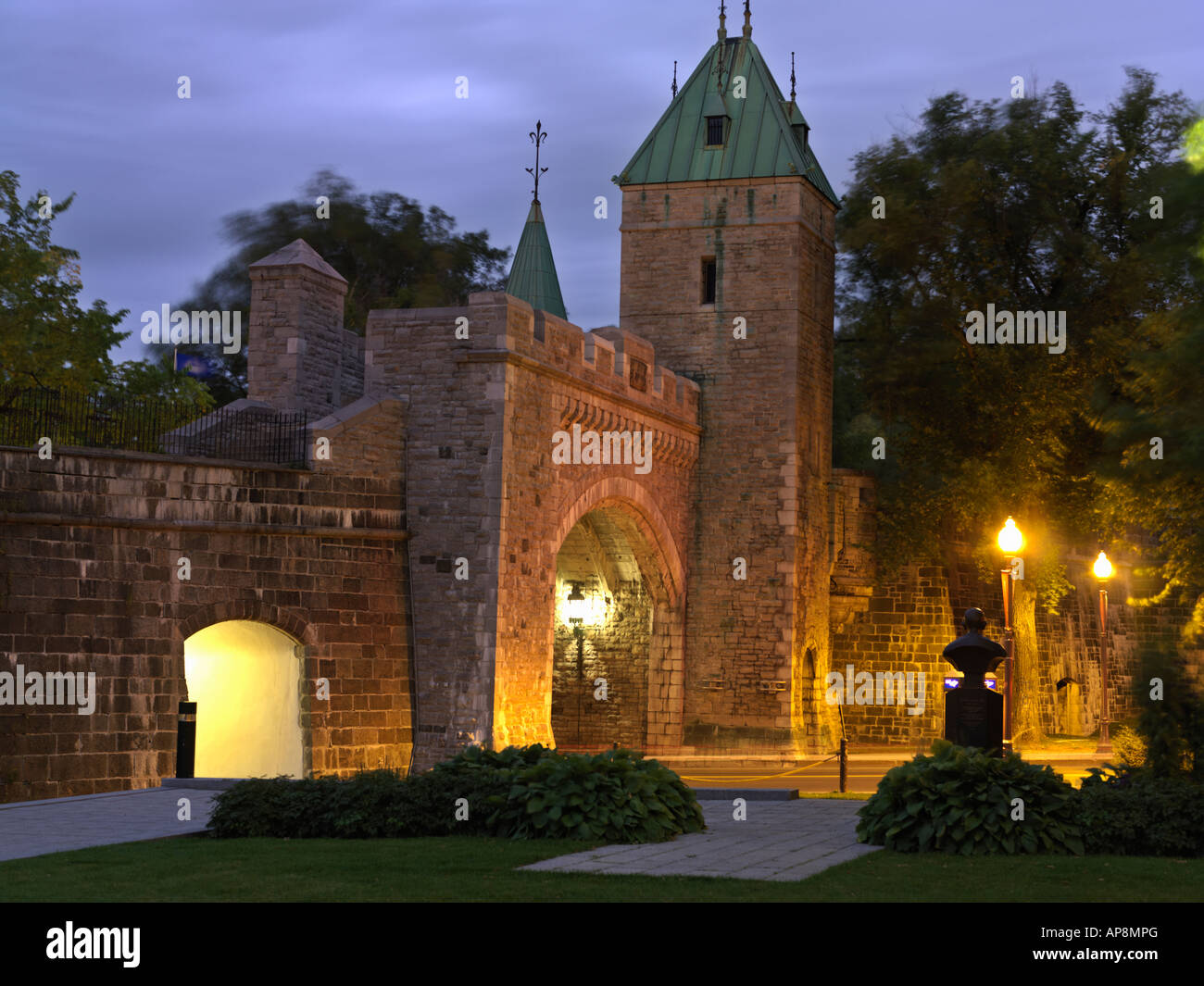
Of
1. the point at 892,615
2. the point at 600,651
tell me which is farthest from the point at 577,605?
the point at 892,615

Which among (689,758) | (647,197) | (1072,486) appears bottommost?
(689,758)

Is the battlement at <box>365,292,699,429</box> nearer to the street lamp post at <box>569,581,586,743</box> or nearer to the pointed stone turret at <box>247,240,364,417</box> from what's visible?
the pointed stone turret at <box>247,240,364,417</box>

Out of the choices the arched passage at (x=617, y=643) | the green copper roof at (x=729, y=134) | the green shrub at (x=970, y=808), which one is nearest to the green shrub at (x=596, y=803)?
the green shrub at (x=970, y=808)

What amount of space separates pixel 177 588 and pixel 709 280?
13909 millimetres

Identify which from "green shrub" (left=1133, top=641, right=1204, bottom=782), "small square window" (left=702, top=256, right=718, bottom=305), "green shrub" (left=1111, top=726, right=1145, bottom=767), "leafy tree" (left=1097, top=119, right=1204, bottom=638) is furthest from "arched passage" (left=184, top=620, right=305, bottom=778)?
"small square window" (left=702, top=256, right=718, bottom=305)

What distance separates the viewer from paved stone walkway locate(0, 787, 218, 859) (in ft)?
38.7

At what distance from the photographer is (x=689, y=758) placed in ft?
92.5

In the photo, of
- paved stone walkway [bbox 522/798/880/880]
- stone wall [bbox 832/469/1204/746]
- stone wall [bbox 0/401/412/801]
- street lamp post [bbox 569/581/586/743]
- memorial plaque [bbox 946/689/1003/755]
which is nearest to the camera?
paved stone walkway [bbox 522/798/880/880]

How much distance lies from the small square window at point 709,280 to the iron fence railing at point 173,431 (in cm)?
958

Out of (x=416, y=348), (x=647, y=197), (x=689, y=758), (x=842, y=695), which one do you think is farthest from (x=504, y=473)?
(x=842, y=695)

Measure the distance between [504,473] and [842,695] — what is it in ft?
43.0

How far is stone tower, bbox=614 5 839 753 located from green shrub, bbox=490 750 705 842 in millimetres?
16640

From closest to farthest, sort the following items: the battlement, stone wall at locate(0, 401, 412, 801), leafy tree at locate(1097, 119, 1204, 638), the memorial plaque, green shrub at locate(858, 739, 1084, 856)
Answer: green shrub at locate(858, 739, 1084, 856)
the memorial plaque
stone wall at locate(0, 401, 412, 801)
leafy tree at locate(1097, 119, 1204, 638)
the battlement
